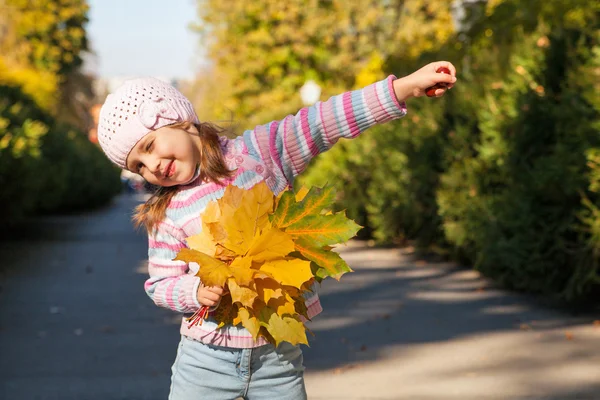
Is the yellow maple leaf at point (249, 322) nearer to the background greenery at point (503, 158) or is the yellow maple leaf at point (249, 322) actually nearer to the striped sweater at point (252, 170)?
the striped sweater at point (252, 170)

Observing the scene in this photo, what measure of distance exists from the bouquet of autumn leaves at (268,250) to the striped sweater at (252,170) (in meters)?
0.17

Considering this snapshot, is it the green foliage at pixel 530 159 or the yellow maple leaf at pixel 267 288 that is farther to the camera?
the green foliage at pixel 530 159

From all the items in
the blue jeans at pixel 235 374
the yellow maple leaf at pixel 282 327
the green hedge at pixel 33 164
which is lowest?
the blue jeans at pixel 235 374

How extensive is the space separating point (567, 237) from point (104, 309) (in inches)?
165

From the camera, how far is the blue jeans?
2926mm

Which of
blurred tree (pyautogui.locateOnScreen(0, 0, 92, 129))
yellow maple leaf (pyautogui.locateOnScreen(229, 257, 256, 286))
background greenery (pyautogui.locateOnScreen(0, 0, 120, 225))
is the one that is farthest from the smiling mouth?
blurred tree (pyautogui.locateOnScreen(0, 0, 92, 129))

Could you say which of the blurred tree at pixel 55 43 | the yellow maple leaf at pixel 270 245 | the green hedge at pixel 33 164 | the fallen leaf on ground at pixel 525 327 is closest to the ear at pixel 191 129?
the yellow maple leaf at pixel 270 245

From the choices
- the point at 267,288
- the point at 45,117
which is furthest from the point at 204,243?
the point at 45,117

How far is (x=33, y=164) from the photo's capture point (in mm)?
13953

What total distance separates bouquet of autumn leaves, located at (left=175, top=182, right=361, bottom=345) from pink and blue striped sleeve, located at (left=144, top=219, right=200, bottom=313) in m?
0.19

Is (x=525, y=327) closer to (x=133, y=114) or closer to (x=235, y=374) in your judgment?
(x=235, y=374)

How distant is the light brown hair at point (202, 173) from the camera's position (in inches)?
116

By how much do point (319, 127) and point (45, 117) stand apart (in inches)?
787

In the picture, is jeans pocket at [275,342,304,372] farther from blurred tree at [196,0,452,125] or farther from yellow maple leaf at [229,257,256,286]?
blurred tree at [196,0,452,125]
